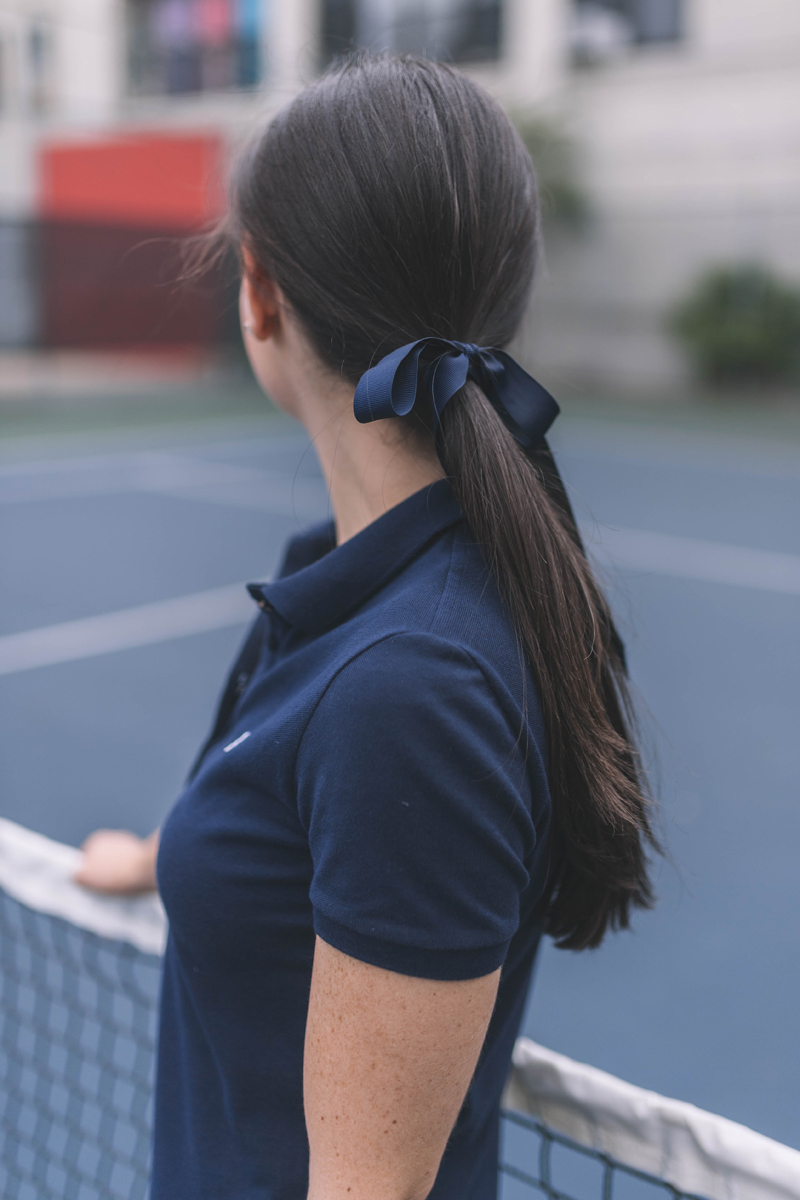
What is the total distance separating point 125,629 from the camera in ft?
18.9

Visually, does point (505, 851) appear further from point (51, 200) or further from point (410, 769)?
point (51, 200)

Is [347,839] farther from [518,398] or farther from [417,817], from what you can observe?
[518,398]

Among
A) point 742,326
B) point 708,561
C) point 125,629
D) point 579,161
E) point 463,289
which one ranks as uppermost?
point 463,289

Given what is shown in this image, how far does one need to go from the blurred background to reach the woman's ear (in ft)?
1.01

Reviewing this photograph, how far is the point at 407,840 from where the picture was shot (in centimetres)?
78

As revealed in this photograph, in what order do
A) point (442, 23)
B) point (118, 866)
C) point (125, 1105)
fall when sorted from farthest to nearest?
point (442, 23) < point (125, 1105) < point (118, 866)

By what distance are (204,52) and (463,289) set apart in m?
21.5

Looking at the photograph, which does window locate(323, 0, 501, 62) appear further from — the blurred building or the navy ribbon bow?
the navy ribbon bow

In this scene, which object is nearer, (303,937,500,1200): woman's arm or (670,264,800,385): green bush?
(303,937,500,1200): woman's arm

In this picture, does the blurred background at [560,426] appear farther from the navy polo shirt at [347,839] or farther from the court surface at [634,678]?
the navy polo shirt at [347,839]

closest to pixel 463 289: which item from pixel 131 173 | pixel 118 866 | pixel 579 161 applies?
pixel 118 866

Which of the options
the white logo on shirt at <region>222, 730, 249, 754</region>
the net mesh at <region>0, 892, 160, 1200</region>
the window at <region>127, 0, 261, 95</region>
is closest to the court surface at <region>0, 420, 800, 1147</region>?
the white logo on shirt at <region>222, 730, 249, 754</region>

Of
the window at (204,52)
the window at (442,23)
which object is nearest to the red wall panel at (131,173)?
the window at (204,52)

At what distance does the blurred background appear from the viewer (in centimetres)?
286
